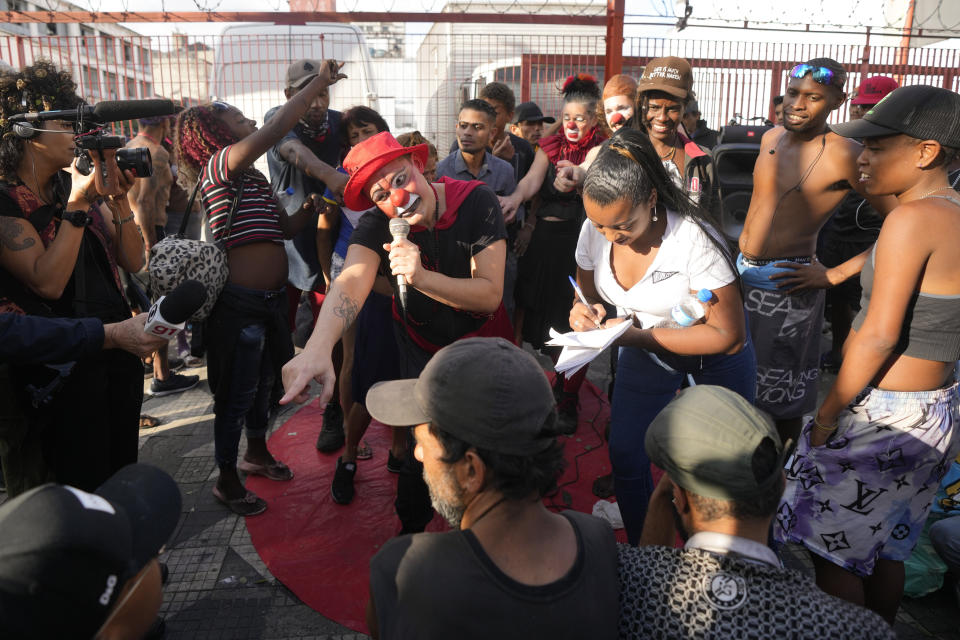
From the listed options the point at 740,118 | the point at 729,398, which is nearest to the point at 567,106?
the point at 729,398

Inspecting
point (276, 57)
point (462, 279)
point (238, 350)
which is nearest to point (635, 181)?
point (462, 279)

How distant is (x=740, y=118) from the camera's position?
809cm

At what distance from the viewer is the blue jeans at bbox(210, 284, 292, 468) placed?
300 centimetres

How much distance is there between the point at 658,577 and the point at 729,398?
1.42 ft

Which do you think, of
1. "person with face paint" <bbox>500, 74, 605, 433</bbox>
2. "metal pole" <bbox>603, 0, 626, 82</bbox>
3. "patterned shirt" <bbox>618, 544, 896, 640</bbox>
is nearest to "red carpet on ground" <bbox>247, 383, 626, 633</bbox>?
"person with face paint" <bbox>500, 74, 605, 433</bbox>

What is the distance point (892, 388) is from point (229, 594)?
2643 mm

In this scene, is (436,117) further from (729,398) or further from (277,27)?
(729,398)

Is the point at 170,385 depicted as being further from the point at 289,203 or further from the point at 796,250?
the point at 796,250

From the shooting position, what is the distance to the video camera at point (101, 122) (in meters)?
2.33

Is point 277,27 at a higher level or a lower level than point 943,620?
higher

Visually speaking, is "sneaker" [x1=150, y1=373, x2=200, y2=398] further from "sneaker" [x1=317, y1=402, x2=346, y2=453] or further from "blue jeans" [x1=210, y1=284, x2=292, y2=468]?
"blue jeans" [x1=210, y1=284, x2=292, y2=468]

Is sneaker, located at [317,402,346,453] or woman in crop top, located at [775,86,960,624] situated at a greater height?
woman in crop top, located at [775,86,960,624]

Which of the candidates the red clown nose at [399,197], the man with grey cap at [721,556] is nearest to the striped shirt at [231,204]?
the red clown nose at [399,197]

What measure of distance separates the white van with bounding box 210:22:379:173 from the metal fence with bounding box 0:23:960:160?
11mm
